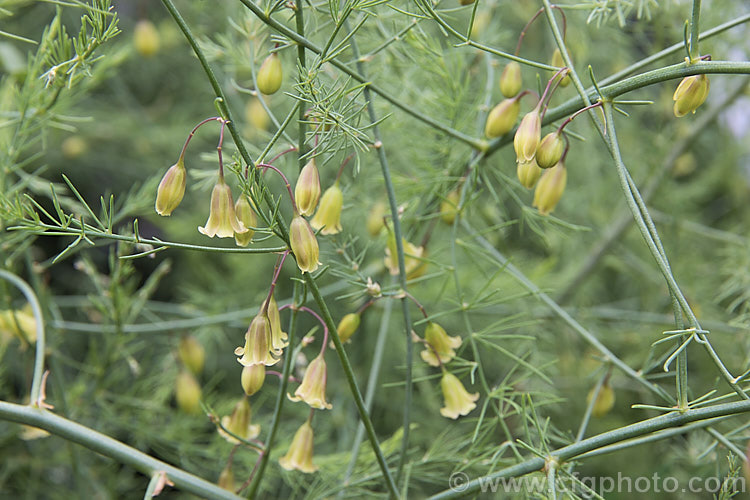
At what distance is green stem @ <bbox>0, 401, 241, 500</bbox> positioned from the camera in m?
0.47

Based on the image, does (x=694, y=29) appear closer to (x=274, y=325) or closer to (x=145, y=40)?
(x=274, y=325)

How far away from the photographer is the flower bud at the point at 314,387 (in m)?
0.48

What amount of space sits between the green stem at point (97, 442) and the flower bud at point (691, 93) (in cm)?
46

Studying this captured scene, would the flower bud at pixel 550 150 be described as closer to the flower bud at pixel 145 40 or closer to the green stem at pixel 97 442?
the green stem at pixel 97 442

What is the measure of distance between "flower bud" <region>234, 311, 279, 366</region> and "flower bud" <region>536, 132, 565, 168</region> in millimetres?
234

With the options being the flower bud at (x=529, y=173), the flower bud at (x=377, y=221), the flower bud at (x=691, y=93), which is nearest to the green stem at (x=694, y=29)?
the flower bud at (x=691, y=93)

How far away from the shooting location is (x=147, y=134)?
1250 millimetres

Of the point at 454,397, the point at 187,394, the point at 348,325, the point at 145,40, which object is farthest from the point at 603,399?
the point at 145,40

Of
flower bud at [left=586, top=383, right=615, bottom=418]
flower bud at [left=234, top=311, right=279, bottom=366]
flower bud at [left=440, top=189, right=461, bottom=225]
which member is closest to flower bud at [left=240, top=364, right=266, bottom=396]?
flower bud at [left=234, top=311, right=279, bottom=366]

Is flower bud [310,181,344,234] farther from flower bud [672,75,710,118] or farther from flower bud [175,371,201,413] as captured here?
flower bud [175,371,201,413]

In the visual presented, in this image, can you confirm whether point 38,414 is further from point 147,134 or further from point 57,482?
point 147,134

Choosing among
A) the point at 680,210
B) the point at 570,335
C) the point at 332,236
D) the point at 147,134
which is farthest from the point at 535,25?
the point at 332,236

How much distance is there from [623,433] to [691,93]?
242mm

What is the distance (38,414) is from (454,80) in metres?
0.54
